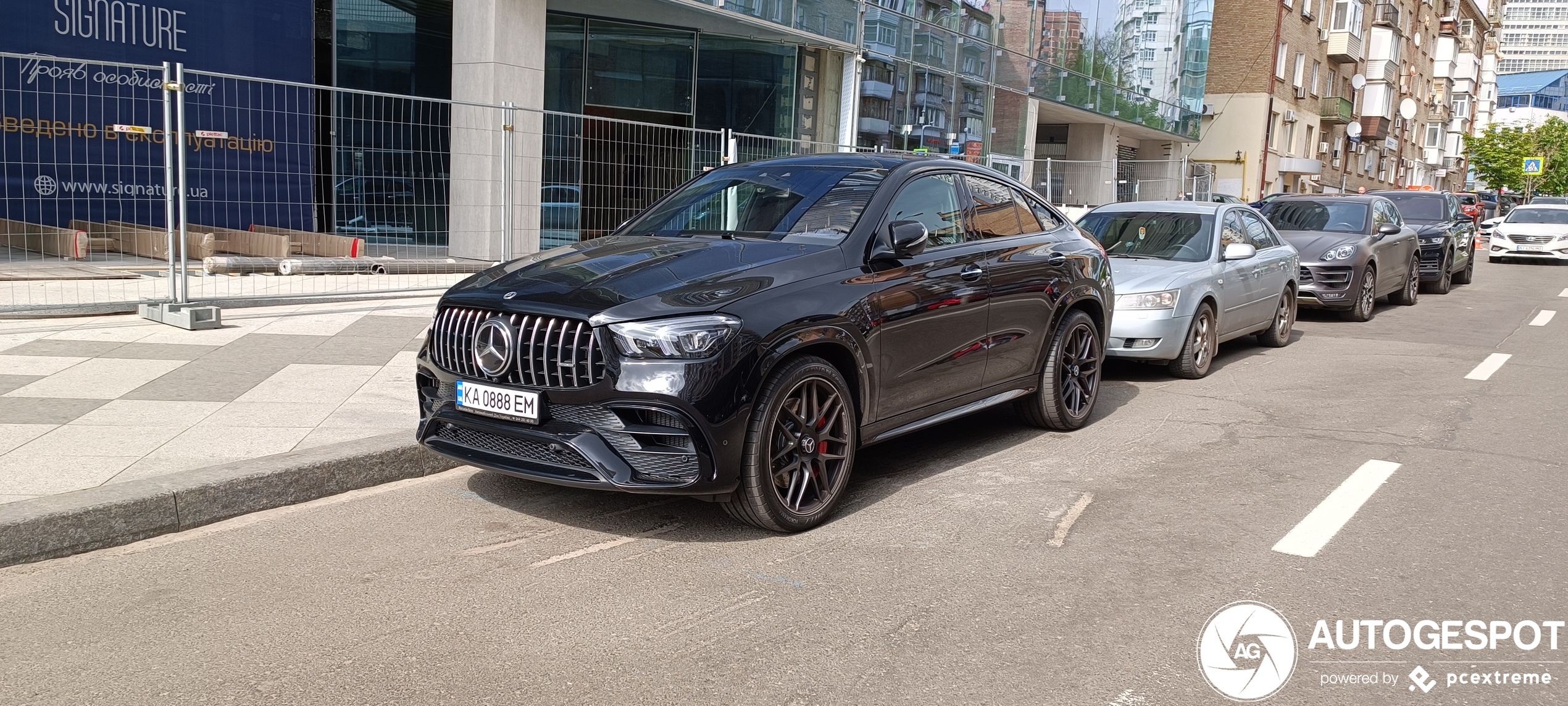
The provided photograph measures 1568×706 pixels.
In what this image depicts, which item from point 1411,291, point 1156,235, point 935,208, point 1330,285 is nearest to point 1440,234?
point 1411,291

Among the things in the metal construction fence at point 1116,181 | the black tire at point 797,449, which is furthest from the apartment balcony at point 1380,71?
the black tire at point 797,449

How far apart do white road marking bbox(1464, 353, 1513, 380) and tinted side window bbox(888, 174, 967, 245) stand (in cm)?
590

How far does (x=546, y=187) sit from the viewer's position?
44.0 ft

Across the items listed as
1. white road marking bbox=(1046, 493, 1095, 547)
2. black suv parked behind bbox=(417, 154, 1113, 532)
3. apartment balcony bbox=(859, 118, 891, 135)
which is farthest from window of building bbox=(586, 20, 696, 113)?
white road marking bbox=(1046, 493, 1095, 547)

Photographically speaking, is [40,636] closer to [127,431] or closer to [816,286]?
[127,431]

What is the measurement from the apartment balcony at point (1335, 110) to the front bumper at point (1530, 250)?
79.8ft

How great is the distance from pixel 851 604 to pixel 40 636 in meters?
2.70

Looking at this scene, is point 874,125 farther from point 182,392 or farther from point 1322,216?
point 182,392

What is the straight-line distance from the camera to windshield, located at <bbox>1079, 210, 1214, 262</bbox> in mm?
9836

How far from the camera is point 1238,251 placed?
9.66m

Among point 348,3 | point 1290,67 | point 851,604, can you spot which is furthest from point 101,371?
point 1290,67

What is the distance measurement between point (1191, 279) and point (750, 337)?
19.0 ft

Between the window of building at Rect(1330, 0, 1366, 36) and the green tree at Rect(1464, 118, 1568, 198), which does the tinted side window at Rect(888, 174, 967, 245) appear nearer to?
the window of building at Rect(1330, 0, 1366, 36)

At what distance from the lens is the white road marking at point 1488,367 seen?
379 inches
